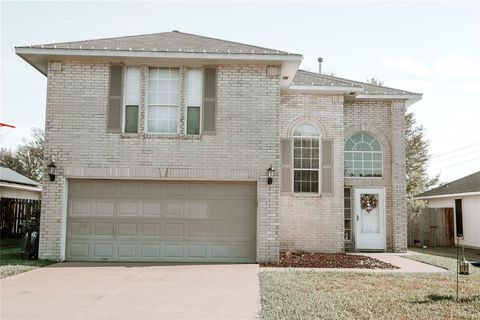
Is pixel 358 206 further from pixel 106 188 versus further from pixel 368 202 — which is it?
pixel 106 188

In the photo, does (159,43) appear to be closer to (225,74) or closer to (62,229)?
(225,74)

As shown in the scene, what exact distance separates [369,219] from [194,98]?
7.44m

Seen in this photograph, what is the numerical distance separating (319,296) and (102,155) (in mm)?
7040

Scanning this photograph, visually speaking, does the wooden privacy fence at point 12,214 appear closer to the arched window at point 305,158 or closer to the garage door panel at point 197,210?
the garage door panel at point 197,210

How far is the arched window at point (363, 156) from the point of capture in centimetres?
1694

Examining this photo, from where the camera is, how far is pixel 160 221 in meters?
13.0

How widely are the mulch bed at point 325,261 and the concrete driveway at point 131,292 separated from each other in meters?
1.19

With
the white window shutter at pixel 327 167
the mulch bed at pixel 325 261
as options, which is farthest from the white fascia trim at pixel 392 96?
the mulch bed at pixel 325 261

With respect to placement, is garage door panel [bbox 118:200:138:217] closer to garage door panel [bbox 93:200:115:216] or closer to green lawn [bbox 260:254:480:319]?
garage door panel [bbox 93:200:115:216]

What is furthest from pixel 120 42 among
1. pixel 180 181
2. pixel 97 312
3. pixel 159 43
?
pixel 97 312

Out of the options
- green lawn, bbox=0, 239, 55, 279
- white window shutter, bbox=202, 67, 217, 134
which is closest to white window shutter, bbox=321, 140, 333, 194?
white window shutter, bbox=202, 67, 217, 134

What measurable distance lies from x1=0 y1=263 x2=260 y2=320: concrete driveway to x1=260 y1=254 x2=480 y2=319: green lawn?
→ 0.46 m

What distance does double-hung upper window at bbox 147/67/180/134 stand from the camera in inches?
522

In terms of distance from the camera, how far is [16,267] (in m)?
11.4
